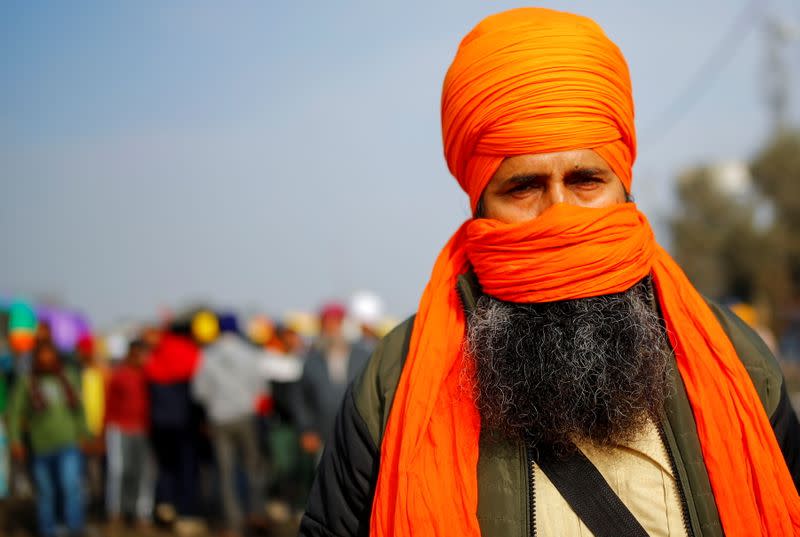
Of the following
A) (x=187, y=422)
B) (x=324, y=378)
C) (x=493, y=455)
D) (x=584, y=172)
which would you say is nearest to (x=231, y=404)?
(x=324, y=378)

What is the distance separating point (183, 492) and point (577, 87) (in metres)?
8.55

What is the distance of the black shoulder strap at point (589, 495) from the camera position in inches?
80.7

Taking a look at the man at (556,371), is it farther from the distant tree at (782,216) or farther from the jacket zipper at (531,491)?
the distant tree at (782,216)

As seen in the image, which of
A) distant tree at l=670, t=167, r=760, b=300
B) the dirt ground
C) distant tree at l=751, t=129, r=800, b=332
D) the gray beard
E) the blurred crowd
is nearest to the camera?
the gray beard

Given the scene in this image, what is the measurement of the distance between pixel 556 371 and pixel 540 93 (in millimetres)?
660

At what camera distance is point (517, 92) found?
7.39ft

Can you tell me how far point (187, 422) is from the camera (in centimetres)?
984

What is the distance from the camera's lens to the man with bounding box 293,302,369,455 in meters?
8.21

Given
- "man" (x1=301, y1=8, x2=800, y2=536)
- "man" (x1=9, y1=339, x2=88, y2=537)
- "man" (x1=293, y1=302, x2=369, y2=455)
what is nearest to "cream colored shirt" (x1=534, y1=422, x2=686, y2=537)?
"man" (x1=301, y1=8, x2=800, y2=536)

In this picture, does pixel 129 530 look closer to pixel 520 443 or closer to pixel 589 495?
pixel 520 443

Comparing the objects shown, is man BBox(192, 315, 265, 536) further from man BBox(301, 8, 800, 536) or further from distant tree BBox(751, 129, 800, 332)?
distant tree BBox(751, 129, 800, 332)

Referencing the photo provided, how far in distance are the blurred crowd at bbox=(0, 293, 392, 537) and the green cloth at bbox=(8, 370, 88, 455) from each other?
1 centimetres

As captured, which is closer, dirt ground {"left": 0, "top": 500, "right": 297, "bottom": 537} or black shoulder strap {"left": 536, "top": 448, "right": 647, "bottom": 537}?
black shoulder strap {"left": 536, "top": 448, "right": 647, "bottom": 537}

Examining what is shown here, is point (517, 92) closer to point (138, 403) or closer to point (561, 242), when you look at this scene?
point (561, 242)
